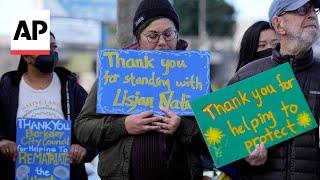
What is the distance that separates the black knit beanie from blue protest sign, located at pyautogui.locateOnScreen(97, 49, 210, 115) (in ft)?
0.75

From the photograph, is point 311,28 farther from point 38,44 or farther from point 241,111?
point 38,44

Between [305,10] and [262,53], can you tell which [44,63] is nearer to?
[262,53]

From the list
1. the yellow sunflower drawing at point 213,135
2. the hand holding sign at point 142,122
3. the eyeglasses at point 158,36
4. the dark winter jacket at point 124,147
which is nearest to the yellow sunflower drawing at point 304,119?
the yellow sunflower drawing at point 213,135

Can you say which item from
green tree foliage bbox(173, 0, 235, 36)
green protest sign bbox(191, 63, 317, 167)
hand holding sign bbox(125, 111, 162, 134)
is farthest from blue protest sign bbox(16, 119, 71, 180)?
green tree foliage bbox(173, 0, 235, 36)

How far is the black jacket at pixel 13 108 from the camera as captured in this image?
5164 millimetres

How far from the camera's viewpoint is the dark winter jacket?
4.09 metres

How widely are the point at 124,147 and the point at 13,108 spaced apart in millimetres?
1306

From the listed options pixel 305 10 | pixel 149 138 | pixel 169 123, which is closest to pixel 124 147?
pixel 149 138

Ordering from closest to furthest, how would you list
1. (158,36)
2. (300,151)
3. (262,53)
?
(300,151), (158,36), (262,53)

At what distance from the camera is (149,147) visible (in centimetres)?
411

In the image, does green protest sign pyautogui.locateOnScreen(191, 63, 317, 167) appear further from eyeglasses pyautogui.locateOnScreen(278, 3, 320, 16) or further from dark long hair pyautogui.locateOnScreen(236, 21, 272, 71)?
dark long hair pyautogui.locateOnScreen(236, 21, 272, 71)

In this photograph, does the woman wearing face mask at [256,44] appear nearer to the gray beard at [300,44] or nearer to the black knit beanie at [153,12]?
the black knit beanie at [153,12]

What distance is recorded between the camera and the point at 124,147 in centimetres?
414

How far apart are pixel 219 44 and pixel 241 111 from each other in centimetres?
4461
